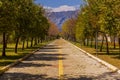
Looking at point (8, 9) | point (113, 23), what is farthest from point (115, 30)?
point (8, 9)

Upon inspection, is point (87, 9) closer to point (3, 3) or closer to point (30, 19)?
point (30, 19)

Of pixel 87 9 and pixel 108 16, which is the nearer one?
pixel 108 16

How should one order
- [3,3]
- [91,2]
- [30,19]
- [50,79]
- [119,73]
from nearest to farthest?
[50,79]
[119,73]
[3,3]
[91,2]
[30,19]

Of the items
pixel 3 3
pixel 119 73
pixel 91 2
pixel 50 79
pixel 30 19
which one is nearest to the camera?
pixel 50 79

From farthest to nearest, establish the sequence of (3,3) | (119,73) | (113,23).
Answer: (113,23), (3,3), (119,73)

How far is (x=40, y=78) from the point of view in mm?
17953

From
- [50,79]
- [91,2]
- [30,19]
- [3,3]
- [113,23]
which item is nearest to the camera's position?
[50,79]

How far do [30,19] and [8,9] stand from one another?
2061 centimetres

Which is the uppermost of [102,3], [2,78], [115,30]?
[102,3]

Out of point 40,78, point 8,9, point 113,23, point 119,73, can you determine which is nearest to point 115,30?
point 113,23

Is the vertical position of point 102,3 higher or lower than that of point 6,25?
higher

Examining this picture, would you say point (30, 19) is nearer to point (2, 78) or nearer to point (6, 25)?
point (6, 25)

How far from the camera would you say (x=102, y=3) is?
3491 cm

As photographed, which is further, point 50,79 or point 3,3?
point 3,3
